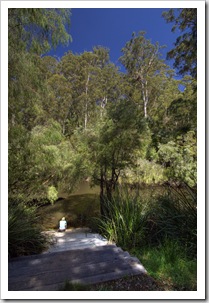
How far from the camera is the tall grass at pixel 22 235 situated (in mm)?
2336

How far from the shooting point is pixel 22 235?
2.48 m

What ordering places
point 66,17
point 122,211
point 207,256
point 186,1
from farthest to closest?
point 122,211 → point 66,17 → point 186,1 → point 207,256

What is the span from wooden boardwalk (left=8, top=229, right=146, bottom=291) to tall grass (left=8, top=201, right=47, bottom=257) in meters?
0.39

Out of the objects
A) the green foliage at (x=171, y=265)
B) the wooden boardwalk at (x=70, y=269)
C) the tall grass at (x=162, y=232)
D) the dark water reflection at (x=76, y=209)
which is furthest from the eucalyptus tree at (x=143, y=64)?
the wooden boardwalk at (x=70, y=269)

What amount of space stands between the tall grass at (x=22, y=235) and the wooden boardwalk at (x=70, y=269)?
390 millimetres

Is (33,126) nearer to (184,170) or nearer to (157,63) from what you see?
(184,170)

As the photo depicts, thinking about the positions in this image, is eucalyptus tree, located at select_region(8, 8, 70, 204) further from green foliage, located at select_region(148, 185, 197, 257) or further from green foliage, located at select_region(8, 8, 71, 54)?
green foliage, located at select_region(148, 185, 197, 257)

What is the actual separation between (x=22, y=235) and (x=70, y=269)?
3.80 feet

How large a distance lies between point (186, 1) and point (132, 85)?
15457 mm

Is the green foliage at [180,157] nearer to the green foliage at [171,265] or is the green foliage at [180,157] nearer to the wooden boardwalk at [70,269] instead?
the green foliage at [171,265]

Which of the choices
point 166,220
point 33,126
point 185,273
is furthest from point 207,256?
point 33,126

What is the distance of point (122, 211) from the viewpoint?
2637 mm

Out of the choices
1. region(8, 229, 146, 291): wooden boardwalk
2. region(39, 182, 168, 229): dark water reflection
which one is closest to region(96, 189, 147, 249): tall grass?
region(8, 229, 146, 291): wooden boardwalk

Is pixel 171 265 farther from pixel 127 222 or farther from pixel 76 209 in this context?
pixel 76 209
